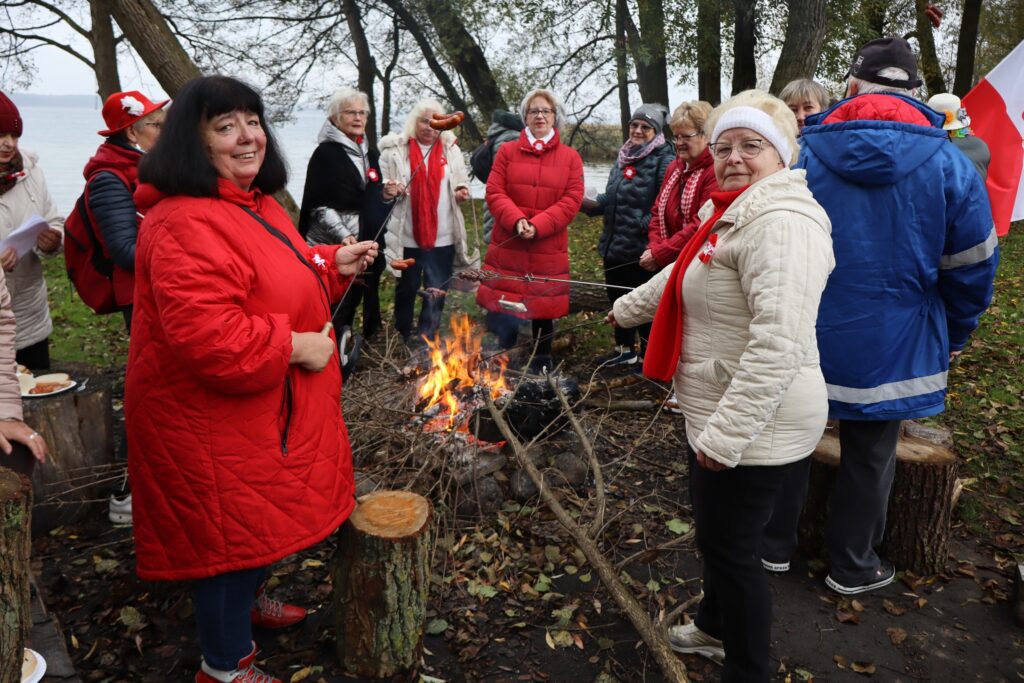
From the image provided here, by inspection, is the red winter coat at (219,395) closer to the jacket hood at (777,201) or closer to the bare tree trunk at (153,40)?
the jacket hood at (777,201)

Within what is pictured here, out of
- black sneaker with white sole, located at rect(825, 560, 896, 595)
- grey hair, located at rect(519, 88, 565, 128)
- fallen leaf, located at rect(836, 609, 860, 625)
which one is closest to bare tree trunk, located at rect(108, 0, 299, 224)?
grey hair, located at rect(519, 88, 565, 128)

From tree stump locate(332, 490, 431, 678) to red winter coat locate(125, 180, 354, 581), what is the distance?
31cm

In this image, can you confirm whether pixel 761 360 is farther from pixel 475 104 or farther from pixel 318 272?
pixel 475 104

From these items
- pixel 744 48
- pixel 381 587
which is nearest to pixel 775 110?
pixel 381 587

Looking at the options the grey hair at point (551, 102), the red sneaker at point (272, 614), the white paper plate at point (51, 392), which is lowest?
the red sneaker at point (272, 614)

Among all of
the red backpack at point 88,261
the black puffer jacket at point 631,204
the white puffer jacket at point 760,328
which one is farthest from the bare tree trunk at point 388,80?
the white puffer jacket at point 760,328

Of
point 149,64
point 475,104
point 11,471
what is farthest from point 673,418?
point 475,104

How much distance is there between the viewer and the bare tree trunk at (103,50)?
10625 mm

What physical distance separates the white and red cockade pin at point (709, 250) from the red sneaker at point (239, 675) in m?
2.11

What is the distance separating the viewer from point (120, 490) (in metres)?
4.01

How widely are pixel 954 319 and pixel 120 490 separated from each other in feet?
14.2

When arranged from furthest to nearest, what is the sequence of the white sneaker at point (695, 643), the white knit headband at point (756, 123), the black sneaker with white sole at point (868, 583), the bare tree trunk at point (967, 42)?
the bare tree trunk at point (967, 42) → the black sneaker with white sole at point (868, 583) → the white sneaker at point (695, 643) → the white knit headband at point (756, 123)

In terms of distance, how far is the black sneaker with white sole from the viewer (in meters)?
3.36

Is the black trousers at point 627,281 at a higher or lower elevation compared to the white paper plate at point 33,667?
higher
